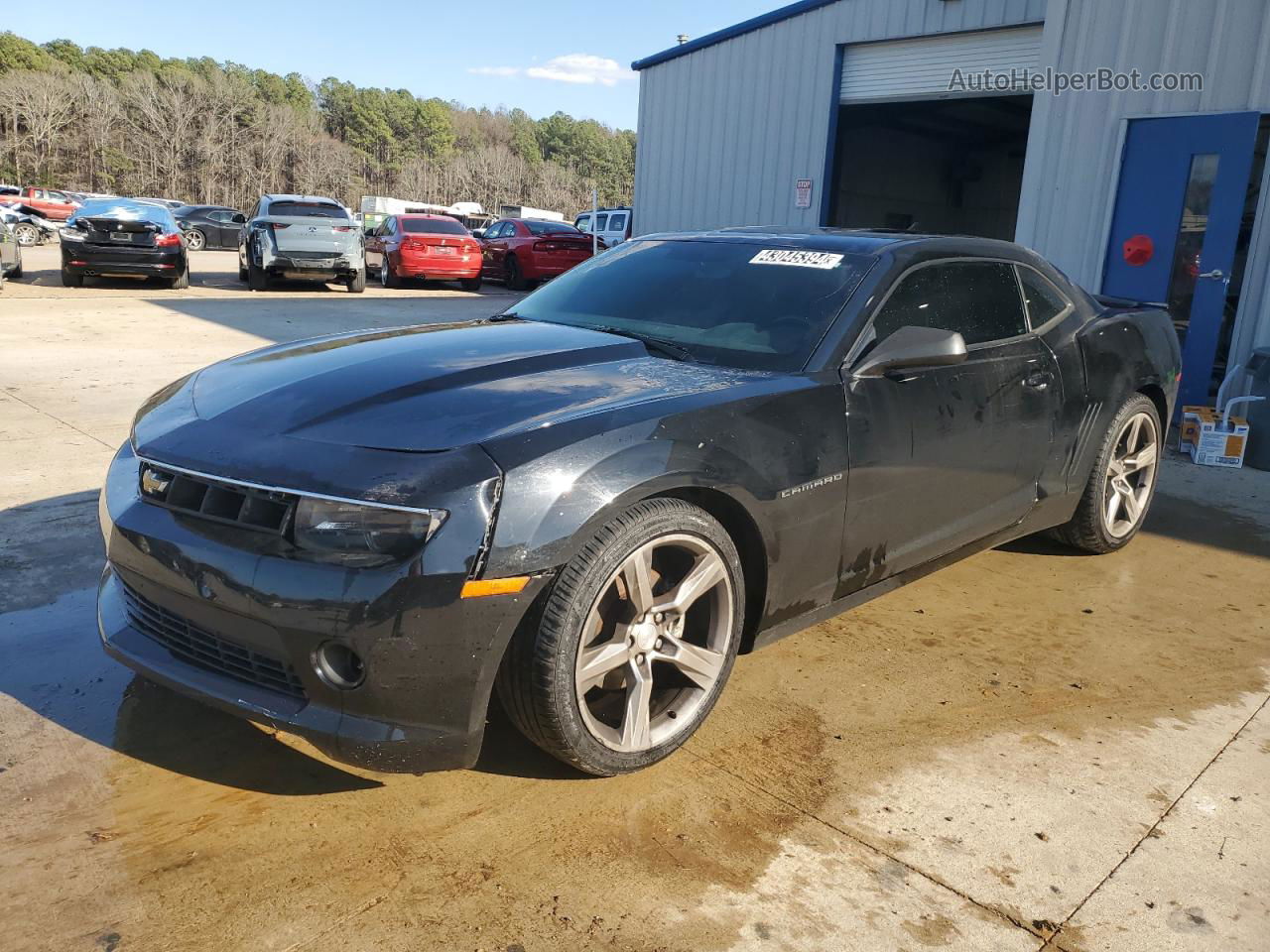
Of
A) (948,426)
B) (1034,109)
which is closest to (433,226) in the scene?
(1034,109)

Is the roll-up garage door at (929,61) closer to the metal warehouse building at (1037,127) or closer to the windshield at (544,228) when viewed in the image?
the metal warehouse building at (1037,127)

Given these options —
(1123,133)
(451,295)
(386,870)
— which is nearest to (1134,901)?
(386,870)

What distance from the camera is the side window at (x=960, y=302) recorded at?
135 inches

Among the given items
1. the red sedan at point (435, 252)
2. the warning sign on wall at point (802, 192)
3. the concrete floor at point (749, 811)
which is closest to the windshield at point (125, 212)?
the red sedan at point (435, 252)

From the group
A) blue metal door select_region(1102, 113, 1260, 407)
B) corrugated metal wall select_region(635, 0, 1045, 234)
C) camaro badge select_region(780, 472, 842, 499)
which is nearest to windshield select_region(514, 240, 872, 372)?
camaro badge select_region(780, 472, 842, 499)

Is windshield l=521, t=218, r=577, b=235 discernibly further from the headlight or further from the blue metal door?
the headlight

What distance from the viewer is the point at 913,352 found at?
3.14 m

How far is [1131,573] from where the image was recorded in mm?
4578

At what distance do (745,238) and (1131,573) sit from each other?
2412 mm

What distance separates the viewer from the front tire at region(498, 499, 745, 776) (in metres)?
2.36

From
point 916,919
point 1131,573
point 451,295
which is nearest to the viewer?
point 916,919

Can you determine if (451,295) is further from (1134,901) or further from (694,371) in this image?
(1134,901)

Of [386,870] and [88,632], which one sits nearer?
[386,870]

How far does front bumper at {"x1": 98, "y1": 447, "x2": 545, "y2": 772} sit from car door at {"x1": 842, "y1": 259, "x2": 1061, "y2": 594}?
1.32 meters
